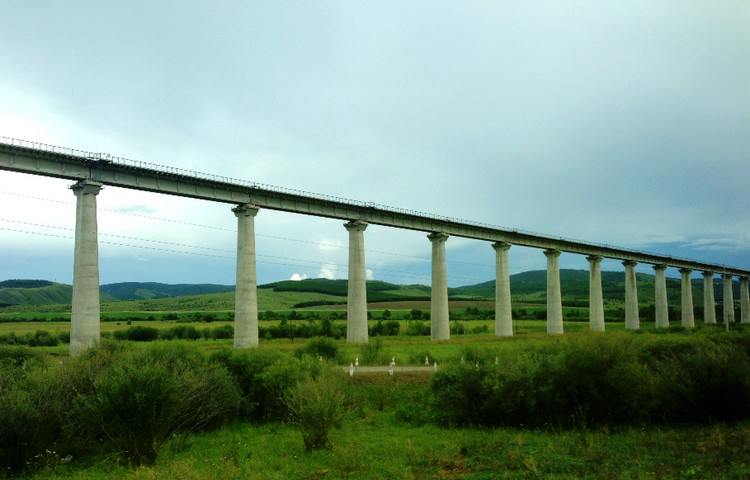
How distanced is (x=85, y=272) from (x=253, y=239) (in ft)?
46.0

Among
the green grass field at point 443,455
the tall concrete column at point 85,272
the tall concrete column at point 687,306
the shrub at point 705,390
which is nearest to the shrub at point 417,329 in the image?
the tall concrete column at point 85,272

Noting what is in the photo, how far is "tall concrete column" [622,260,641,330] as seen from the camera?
88.3 meters

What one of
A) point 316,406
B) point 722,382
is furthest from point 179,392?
point 722,382

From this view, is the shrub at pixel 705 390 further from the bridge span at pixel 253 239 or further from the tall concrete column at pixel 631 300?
the tall concrete column at pixel 631 300

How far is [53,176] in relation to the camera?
3812 cm

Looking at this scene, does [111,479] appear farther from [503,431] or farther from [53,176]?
[53,176]

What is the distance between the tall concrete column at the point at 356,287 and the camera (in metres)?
52.2

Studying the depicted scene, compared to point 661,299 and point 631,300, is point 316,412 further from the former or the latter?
point 661,299

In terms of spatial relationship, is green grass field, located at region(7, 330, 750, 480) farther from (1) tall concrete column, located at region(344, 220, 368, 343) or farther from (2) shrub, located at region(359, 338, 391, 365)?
(1) tall concrete column, located at region(344, 220, 368, 343)

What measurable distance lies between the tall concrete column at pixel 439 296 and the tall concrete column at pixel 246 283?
2275 cm

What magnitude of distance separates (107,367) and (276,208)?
3135 centimetres

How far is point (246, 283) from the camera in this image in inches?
1796

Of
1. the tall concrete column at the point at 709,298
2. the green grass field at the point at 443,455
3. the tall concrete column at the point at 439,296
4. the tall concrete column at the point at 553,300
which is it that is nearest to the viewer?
the green grass field at the point at 443,455

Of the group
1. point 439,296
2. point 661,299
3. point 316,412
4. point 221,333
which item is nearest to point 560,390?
point 316,412
